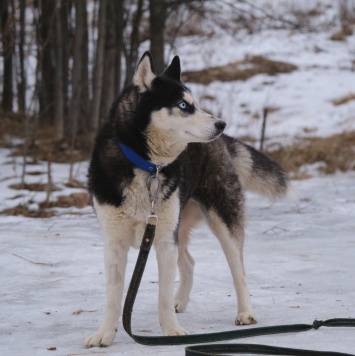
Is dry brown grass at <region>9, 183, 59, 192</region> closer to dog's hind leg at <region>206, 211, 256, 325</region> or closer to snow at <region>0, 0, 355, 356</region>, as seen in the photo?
snow at <region>0, 0, 355, 356</region>

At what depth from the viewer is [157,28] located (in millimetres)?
11203

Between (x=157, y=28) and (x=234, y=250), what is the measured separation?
294 inches

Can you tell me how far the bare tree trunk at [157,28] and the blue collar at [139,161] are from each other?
7.59m

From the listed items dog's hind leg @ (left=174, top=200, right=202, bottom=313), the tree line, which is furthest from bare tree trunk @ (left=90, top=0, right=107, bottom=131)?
dog's hind leg @ (left=174, top=200, right=202, bottom=313)

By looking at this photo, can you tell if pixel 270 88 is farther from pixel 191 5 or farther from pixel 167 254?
pixel 167 254

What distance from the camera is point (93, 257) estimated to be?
5.98 m

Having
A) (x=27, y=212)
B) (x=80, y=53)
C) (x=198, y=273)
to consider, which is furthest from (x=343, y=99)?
(x=198, y=273)

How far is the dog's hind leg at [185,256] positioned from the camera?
4.57m

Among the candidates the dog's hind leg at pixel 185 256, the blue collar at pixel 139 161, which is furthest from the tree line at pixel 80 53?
the blue collar at pixel 139 161

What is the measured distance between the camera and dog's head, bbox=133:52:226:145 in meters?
3.62

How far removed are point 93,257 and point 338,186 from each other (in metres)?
5.18

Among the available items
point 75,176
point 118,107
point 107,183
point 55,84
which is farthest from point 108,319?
point 55,84

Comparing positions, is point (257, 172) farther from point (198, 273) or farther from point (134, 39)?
point (134, 39)

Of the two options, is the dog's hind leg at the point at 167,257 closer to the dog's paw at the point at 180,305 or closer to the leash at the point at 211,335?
the leash at the point at 211,335
